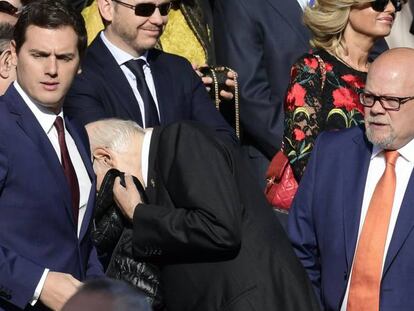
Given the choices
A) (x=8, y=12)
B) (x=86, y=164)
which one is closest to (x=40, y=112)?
(x=86, y=164)

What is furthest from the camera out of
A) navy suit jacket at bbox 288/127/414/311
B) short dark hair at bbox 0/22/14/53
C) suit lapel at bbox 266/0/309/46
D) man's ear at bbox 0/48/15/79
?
suit lapel at bbox 266/0/309/46

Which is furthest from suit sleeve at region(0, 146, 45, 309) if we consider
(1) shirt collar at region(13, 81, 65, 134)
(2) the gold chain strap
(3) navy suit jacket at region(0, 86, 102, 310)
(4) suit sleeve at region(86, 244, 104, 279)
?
(2) the gold chain strap

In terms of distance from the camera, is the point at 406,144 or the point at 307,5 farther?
the point at 307,5

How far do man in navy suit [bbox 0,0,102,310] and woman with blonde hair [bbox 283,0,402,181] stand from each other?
1.50 m

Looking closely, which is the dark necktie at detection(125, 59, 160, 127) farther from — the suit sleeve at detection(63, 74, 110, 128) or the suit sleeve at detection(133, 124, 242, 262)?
the suit sleeve at detection(133, 124, 242, 262)

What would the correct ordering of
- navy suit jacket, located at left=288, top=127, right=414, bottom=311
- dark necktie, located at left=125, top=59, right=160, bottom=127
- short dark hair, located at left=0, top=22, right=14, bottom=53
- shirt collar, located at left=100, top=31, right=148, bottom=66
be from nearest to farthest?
1. navy suit jacket, located at left=288, top=127, right=414, bottom=311
2. short dark hair, located at left=0, top=22, right=14, bottom=53
3. dark necktie, located at left=125, top=59, right=160, bottom=127
4. shirt collar, located at left=100, top=31, right=148, bottom=66

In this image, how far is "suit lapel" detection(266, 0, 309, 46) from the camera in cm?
712

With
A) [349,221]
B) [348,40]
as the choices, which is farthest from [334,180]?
[348,40]

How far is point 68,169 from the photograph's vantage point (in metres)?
4.87

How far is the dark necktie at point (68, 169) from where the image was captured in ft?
15.9

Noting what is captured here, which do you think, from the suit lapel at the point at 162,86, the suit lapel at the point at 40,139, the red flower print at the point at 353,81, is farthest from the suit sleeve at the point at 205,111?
the suit lapel at the point at 40,139

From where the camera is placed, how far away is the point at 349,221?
5.39m

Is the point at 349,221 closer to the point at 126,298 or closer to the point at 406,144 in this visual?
the point at 406,144

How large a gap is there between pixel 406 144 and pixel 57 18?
5.14 feet
